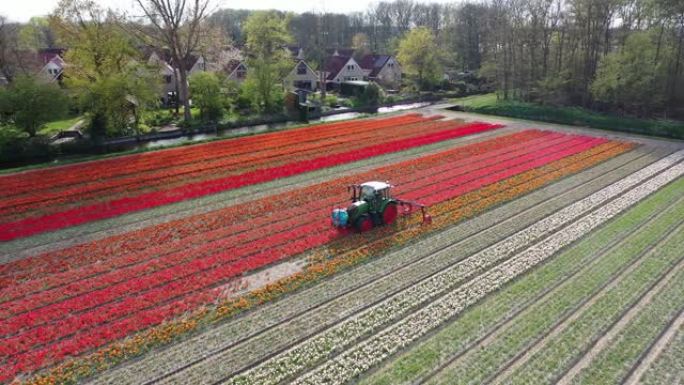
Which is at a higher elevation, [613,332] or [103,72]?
[103,72]

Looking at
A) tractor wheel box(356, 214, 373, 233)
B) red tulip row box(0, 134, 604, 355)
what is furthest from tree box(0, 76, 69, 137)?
tractor wheel box(356, 214, 373, 233)

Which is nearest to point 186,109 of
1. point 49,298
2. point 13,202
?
point 13,202

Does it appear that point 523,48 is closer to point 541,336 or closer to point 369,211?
point 369,211

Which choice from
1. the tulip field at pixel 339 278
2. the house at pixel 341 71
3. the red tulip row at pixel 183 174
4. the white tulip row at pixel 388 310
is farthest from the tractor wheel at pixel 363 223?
the house at pixel 341 71

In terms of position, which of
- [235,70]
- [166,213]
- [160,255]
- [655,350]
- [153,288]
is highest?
[235,70]

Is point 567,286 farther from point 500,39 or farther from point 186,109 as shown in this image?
point 500,39

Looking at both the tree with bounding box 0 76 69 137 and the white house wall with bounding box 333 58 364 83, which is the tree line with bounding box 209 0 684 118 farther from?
the tree with bounding box 0 76 69 137

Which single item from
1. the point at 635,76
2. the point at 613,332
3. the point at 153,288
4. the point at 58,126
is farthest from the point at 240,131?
the point at 613,332
